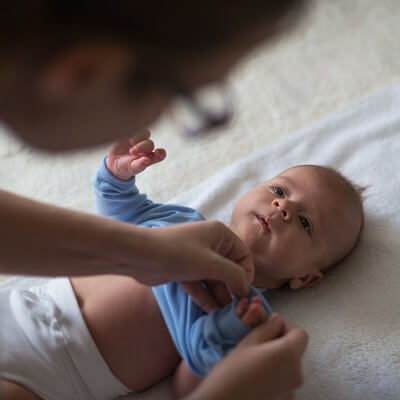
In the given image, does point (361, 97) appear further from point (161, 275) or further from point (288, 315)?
point (161, 275)

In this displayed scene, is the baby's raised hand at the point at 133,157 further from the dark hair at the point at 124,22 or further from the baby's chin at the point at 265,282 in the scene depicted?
the dark hair at the point at 124,22

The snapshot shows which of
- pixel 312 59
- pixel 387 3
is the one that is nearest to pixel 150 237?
pixel 312 59

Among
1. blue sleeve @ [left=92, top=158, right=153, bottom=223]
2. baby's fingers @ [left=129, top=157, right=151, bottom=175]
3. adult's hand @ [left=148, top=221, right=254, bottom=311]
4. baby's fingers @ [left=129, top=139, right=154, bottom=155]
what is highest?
baby's fingers @ [left=129, top=139, right=154, bottom=155]

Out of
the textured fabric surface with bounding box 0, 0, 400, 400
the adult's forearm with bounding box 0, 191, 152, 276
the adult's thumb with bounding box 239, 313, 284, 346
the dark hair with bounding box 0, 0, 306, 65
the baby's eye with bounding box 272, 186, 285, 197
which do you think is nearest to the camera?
the dark hair with bounding box 0, 0, 306, 65

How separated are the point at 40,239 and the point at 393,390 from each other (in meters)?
0.69

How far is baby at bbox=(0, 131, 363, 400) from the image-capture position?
0.95 meters

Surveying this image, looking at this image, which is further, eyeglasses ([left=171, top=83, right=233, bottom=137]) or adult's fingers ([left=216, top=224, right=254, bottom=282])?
adult's fingers ([left=216, top=224, right=254, bottom=282])

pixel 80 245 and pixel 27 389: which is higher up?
pixel 80 245

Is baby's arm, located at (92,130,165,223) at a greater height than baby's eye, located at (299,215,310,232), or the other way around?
baby's arm, located at (92,130,165,223)

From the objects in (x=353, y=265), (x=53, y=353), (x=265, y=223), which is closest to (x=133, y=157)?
(x=265, y=223)

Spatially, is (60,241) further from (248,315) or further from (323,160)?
(323,160)

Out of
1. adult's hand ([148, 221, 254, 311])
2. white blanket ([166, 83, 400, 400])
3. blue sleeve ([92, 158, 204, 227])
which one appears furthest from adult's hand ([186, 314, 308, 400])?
blue sleeve ([92, 158, 204, 227])

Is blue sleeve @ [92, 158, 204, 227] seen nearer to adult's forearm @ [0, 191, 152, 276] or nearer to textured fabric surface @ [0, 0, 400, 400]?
textured fabric surface @ [0, 0, 400, 400]

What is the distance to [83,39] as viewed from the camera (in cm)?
45
